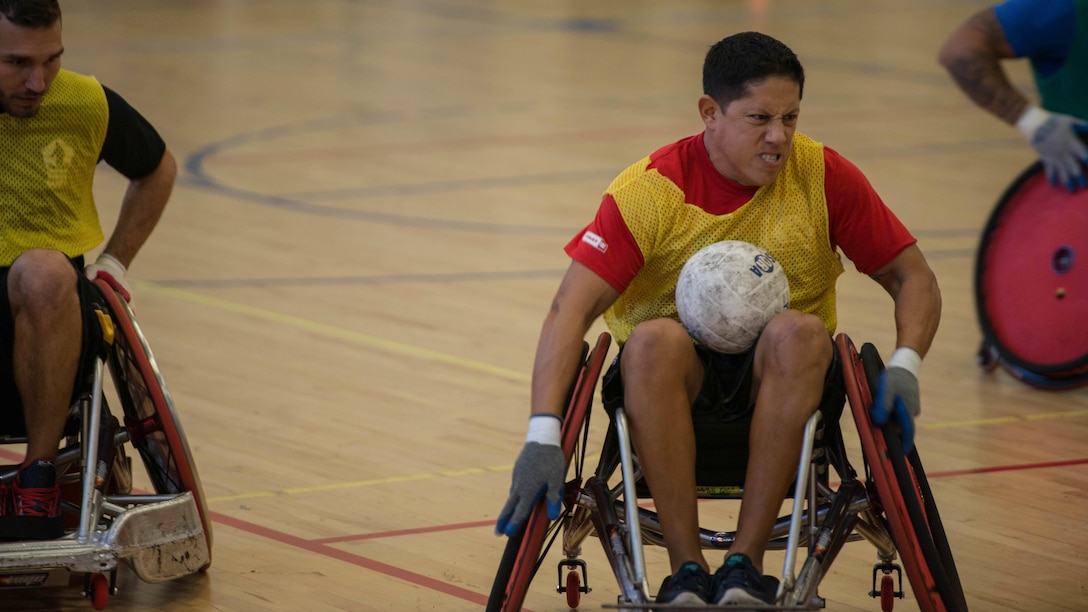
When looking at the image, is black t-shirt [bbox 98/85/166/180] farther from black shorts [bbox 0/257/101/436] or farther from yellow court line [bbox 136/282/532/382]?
yellow court line [bbox 136/282/532/382]

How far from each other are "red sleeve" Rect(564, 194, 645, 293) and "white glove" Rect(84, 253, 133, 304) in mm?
1138

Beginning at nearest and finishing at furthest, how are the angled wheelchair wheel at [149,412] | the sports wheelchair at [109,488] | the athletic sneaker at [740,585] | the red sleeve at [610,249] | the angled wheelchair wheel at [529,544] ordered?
the athletic sneaker at [740,585]
the angled wheelchair wheel at [529,544]
the red sleeve at [610,249]
the sports wheelchair at [109,488]
the angled wheelchair wheel at [149,412]

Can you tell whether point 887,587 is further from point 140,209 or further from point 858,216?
point 140,209

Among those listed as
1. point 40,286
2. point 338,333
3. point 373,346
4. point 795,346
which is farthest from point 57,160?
point 338,333

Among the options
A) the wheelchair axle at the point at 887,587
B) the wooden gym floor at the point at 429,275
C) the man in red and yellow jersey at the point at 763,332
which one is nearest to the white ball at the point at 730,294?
the man in red and yellow jersey at the point at 763,332

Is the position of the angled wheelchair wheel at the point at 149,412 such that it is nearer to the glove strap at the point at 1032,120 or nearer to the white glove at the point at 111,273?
the white glove at the point at 111,273

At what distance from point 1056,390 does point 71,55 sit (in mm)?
10315

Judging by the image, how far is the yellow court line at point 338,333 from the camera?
597 centimetres

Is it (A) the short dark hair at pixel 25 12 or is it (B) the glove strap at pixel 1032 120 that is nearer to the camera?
(A) the short dark hair at pixel 25 12

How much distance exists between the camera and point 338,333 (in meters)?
6.42

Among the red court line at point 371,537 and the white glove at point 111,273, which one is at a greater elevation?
the white glove at point 111,273

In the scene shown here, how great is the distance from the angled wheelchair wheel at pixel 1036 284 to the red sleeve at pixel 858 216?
232cm

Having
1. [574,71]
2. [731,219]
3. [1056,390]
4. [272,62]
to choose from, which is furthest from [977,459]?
[272,62]

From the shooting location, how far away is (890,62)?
14.5 m
